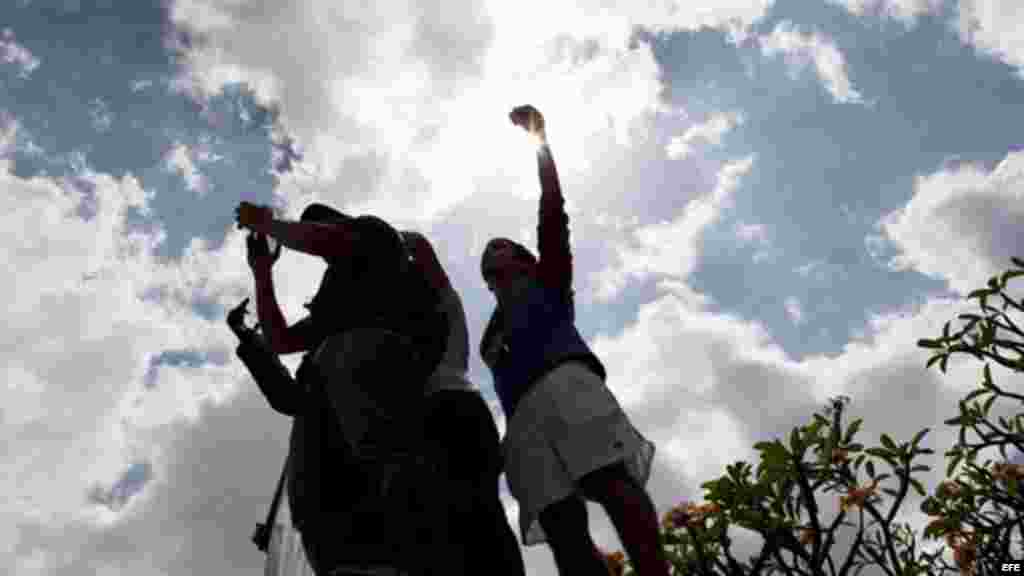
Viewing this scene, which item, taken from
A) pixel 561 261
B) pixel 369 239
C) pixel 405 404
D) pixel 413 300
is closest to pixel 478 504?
pixel 405 404

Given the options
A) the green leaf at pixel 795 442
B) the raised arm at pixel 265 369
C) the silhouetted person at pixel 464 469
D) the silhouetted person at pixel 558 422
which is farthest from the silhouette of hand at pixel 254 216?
the green leaf at pixel 795 442

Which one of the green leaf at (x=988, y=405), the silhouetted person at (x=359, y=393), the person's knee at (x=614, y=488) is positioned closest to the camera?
the silhouetted person at (x=359, y=393)

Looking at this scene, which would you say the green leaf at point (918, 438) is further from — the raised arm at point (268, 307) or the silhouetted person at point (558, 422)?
the raised arm at point (268, 307)

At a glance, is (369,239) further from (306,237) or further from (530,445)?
(530,445)

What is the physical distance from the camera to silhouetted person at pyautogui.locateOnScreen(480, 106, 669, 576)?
115 inches

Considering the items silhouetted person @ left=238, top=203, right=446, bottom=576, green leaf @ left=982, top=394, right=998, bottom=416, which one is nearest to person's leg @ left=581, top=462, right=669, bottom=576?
silhouetted person @ left=238, top=203, right=446, bottom=576

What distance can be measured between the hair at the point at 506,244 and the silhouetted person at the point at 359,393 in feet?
2.86

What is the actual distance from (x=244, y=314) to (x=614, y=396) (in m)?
1.51

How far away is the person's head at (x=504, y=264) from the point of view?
373cm

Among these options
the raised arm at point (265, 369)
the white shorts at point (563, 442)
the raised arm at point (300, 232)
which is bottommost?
the white shorts at point (563, 442)

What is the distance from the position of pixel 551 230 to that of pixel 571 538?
52.9 inches

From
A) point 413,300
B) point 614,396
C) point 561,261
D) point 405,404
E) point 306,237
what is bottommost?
A: point 405,404

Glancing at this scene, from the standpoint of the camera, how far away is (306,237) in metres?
2.74

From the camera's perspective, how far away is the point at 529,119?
368cm
